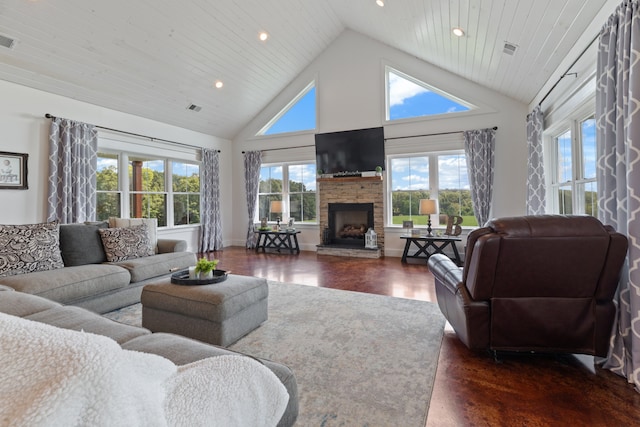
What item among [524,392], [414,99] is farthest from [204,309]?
[414,99]

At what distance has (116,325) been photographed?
4.92ft

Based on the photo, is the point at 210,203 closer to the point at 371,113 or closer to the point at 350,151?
the point at 350,151

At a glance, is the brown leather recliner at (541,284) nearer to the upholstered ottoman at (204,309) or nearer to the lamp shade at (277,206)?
the upholstered ottoman at (204,309)

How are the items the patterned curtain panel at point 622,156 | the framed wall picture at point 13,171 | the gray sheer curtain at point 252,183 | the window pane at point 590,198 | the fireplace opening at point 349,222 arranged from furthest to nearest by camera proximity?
the gray sheer curtain at point 252,183
the fireplace opening at point 349,222
the framed wall picture at point 13,171
the window pane at point 590,198
the patterned curtain panel at point 622,156

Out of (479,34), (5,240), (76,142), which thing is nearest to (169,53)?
(76,142)

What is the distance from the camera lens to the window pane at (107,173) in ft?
16.8

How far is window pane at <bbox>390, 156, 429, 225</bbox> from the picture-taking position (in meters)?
5.95

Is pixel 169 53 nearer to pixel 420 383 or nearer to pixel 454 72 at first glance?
pixel 454 72

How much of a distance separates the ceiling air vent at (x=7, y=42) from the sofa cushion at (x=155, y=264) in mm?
2896

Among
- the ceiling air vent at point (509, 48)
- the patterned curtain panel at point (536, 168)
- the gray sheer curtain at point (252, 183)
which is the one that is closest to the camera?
the ceiling air vent at point (509, 48)

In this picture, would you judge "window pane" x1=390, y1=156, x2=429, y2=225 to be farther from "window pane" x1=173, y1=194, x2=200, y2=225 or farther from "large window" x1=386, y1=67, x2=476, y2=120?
"window pane" x1=173, y1=194, x2=200, y2=225

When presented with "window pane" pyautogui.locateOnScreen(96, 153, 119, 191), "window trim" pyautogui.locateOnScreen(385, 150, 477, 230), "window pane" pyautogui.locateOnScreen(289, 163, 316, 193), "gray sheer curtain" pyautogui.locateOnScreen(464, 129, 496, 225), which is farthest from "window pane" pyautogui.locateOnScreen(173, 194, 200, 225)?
"gray sheer curtain" pyautogui.locateOnScreen(464, 129, 496, 225)

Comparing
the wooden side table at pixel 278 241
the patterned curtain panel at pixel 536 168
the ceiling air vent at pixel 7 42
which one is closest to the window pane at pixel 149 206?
the wooden side table at pixel 278 241

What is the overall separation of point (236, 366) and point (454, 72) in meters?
6.00
